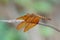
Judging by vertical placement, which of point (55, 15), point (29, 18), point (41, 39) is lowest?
point (41, 39)

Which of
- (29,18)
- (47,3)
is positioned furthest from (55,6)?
(29,18)

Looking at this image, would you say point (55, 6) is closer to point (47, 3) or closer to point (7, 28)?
point (47, 3)

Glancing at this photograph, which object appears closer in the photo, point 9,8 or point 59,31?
point 59,31

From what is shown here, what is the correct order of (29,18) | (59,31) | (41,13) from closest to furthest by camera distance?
(29,18) → (59,31) → (41,13)

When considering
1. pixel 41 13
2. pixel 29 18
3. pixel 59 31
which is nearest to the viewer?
pixel 29 18

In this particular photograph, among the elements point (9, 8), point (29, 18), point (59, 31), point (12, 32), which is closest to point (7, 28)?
point (12, 32)

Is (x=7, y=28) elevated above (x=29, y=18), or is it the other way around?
(x=29, y=18)

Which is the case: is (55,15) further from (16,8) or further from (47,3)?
(16,8)
